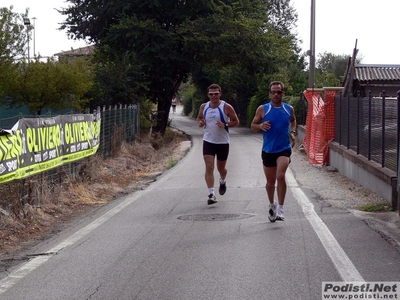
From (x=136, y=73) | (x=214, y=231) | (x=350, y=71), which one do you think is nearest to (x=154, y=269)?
(x=214, y=231)

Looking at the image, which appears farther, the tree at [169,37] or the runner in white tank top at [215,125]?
the tree at [169,37]

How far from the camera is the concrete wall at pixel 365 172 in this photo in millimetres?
10750

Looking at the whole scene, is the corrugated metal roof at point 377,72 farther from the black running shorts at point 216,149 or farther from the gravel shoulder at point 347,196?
the black running shorts at point 216,149

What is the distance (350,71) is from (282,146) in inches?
562

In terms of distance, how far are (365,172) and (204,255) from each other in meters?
6.36

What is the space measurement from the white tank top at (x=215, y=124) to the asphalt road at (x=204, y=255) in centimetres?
103

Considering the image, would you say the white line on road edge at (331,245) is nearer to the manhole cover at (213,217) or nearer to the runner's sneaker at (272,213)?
the runner's sneaker at (272,213)

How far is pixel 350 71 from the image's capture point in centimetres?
2297

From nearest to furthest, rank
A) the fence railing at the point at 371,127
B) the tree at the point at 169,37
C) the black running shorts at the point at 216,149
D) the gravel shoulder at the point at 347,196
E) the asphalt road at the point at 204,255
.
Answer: the asphalt road at the point at 204,255 < the gravel shoulder at the point at 347,196 < the black running shorts at the point at 216,149 < the fence railing at the point at 371,127 < the tree at the point at 169,37

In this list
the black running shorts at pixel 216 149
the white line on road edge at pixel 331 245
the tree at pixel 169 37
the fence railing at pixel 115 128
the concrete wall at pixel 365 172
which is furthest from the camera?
the tree at pixel 169 37

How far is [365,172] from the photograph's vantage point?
517 inches

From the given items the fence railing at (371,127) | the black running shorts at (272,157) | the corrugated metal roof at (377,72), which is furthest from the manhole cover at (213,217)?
the corrugated metal roof at (377,72)

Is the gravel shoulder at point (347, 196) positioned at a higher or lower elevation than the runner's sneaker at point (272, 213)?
lower
